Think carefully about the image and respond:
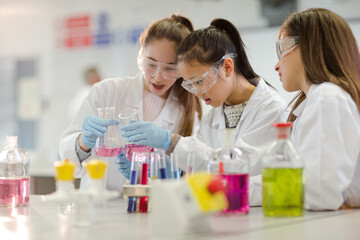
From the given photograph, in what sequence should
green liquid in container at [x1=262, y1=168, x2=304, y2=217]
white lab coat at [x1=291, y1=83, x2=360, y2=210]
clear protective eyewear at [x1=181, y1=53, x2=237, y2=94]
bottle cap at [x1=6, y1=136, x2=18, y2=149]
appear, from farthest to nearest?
clear protective eyewear at [x1=181, y1=53, x2=237, y2=94] → bottle cap at [x1=6, y1=136, x2=18, y2=149] → white lab coat at [x1=291, y1=83, x2=360, y2=210] → green liquid in container at [x1=262, y1=168, x2=304, y2=217]

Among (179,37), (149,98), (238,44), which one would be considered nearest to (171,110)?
(149,98)

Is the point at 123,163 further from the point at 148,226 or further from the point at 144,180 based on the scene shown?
the point at 148,226

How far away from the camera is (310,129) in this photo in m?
1.53

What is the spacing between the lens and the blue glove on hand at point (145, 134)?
1900 millimetres

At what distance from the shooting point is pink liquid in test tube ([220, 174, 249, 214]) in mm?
1396

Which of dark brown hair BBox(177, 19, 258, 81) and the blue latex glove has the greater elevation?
dark brown hair BBox(177, 19, 258, 81)

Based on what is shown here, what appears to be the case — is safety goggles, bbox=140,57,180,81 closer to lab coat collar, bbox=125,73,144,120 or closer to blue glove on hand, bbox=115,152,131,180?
lab coat collar, bbox=125,73,144,120

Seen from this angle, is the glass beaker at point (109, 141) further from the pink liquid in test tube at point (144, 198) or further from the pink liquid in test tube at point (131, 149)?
the pink liquid in test tube at point (144, 198)

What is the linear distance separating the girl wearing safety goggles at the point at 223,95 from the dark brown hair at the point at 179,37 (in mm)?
193

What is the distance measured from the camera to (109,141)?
6.23 ft

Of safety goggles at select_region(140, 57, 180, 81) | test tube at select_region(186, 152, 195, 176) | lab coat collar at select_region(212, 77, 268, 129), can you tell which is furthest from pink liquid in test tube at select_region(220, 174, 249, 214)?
safety goggles at select_region(140, 57, 180, 81)

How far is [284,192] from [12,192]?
1.02 meters

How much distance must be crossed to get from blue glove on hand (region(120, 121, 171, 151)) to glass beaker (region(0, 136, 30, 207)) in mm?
407

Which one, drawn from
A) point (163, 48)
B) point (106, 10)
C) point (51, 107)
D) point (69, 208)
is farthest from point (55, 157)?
point (69, 208)
